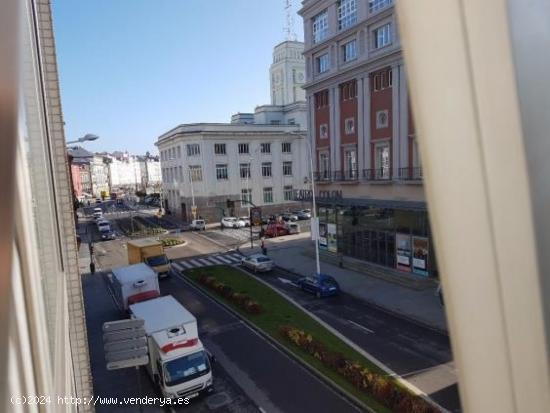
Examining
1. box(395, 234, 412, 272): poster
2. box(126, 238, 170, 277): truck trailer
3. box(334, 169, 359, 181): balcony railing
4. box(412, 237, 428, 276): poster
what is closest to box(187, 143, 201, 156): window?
box(126, 238, 170, 277): truck trailer

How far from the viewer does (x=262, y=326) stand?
15719 millimetres

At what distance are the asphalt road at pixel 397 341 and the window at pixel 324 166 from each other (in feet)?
31.5

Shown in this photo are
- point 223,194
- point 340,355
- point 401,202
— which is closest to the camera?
point 340,355

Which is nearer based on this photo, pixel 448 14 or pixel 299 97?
pixel 448 14

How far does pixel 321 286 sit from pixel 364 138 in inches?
365

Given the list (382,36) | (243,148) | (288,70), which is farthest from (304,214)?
(382,36)

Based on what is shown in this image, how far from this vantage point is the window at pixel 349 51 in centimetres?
2352

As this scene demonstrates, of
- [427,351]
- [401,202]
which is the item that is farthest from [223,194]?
[427,351]

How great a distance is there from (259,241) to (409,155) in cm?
1770

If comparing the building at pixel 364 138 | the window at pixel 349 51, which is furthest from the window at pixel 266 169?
the window at pixel 349 51

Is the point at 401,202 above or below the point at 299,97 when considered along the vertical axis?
below

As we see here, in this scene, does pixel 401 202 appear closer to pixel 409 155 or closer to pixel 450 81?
pixel 409 155

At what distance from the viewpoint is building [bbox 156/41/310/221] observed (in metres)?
47.8

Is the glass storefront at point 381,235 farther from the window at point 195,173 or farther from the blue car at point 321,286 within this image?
the window at point 195,173
